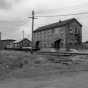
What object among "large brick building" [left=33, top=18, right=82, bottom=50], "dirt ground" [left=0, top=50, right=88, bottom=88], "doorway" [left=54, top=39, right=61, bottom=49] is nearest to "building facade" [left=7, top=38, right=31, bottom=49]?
"large brick building" [left=33, top=18, right=82, bottom=50]

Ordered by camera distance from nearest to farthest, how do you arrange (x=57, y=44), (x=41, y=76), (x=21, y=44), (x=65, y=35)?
(x=41, y=76)
(x=65, y=35)
(x=57, y=44)
(x=21, y=44)

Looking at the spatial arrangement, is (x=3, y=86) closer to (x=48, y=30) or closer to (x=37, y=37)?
(x=48, y=30)

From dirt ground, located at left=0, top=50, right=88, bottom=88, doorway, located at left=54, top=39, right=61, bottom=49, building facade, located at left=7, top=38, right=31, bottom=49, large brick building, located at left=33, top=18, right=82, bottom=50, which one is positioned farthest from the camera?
building facade, located at left=7, top=38, right=31, bottom=49

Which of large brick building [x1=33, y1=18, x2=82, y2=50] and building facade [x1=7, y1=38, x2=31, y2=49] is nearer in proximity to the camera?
large brick building [x1=33, y1=18, x2=82, y2=50]

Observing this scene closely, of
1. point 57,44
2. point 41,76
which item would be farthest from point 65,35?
point 41,76

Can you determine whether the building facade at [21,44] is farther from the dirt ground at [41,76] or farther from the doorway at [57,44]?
the dirt ground at [41,76]

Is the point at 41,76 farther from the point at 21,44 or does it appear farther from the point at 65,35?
the point at 21,44

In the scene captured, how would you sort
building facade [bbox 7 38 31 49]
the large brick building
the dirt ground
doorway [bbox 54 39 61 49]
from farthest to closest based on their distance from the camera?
1. building facade [bbox 7 38 31 49]
2. doorway [bbox 54 39 61 49]
3. the large brick building
4. the dirt ground

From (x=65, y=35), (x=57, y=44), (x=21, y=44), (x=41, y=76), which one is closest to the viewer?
(x=41, y=76)

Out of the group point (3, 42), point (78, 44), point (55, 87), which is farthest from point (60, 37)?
point (3, 42)

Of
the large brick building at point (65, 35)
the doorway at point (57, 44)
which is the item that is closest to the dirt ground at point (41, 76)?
the large brick building at point (65, 35)

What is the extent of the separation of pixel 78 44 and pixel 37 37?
1716 centimetres

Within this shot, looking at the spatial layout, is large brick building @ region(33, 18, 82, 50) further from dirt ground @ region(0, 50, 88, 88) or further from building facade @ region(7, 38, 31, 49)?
dirt ground @ region(0, 50, 88, 88)

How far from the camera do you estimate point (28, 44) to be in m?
74.1
